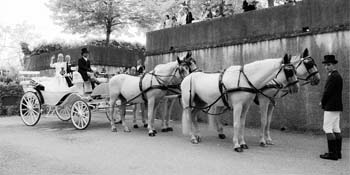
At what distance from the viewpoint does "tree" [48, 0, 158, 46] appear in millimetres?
20766

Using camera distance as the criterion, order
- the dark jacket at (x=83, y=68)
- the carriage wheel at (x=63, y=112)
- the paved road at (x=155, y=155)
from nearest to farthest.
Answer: the paved road at (x=155, y=155) → the dark jacket at (x=83, y=68) → the carriage wheel at (x=63, y=112)

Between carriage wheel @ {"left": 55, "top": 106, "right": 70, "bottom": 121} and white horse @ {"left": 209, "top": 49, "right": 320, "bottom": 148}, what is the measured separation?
22.2 feet

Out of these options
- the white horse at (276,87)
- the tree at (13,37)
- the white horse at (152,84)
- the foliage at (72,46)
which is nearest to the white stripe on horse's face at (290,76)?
the white horse at (276,87)

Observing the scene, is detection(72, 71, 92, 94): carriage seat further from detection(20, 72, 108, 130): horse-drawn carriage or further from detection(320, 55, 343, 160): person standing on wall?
detection(320, 55, 343, 160): person standing on wall

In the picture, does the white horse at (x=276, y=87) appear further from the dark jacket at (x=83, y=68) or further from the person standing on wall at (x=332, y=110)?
the dark jacket at (x=83, y=68)

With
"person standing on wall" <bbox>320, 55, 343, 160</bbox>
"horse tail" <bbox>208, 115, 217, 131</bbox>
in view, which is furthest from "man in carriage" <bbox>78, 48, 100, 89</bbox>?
"person standing on wall" <bbox>320, 55, 343, 160</bbox>

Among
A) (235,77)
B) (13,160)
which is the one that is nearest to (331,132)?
(235,77)

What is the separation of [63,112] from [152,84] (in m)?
5.68

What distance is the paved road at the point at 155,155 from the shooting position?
5.91 metres

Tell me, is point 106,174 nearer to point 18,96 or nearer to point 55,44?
point 18,96

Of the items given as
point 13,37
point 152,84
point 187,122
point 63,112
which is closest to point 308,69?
point 187,122

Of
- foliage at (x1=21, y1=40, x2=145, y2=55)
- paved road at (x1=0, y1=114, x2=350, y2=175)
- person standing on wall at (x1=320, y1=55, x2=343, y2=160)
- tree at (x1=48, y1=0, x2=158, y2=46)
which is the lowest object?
paved road at (x1=0, y1=114, x2=350, y2=175)

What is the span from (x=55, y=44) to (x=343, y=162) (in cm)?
2174

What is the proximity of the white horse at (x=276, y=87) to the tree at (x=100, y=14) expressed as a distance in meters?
13.7
